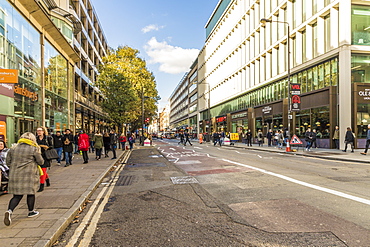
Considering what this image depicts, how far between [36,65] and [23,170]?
12772mm

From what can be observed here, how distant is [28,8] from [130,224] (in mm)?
14003

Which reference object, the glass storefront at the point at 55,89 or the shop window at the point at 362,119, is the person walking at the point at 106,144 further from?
the shop window at the point at 362,119

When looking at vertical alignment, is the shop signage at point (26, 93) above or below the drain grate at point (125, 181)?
above

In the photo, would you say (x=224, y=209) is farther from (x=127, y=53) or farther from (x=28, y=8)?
(x=127, y=53)

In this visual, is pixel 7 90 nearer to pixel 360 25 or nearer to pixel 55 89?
pixel 55 89

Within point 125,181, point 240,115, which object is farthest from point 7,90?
point 240,115

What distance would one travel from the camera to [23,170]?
192 inches

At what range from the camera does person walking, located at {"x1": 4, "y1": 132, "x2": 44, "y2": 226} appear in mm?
4812

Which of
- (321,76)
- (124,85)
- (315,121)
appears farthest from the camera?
(124,85)

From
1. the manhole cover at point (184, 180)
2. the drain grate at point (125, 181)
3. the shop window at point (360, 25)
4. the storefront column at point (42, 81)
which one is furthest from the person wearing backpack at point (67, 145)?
the shop window at point (360, 25)

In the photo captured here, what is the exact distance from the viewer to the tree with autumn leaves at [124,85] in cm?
2856

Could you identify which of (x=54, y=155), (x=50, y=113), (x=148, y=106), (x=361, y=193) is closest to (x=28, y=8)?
(x=50, y=113)

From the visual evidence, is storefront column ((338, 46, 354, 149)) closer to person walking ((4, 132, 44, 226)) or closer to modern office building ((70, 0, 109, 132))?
person walking ((4, 132, 44, 226))

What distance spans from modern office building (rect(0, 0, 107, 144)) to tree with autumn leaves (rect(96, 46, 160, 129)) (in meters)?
5.52
